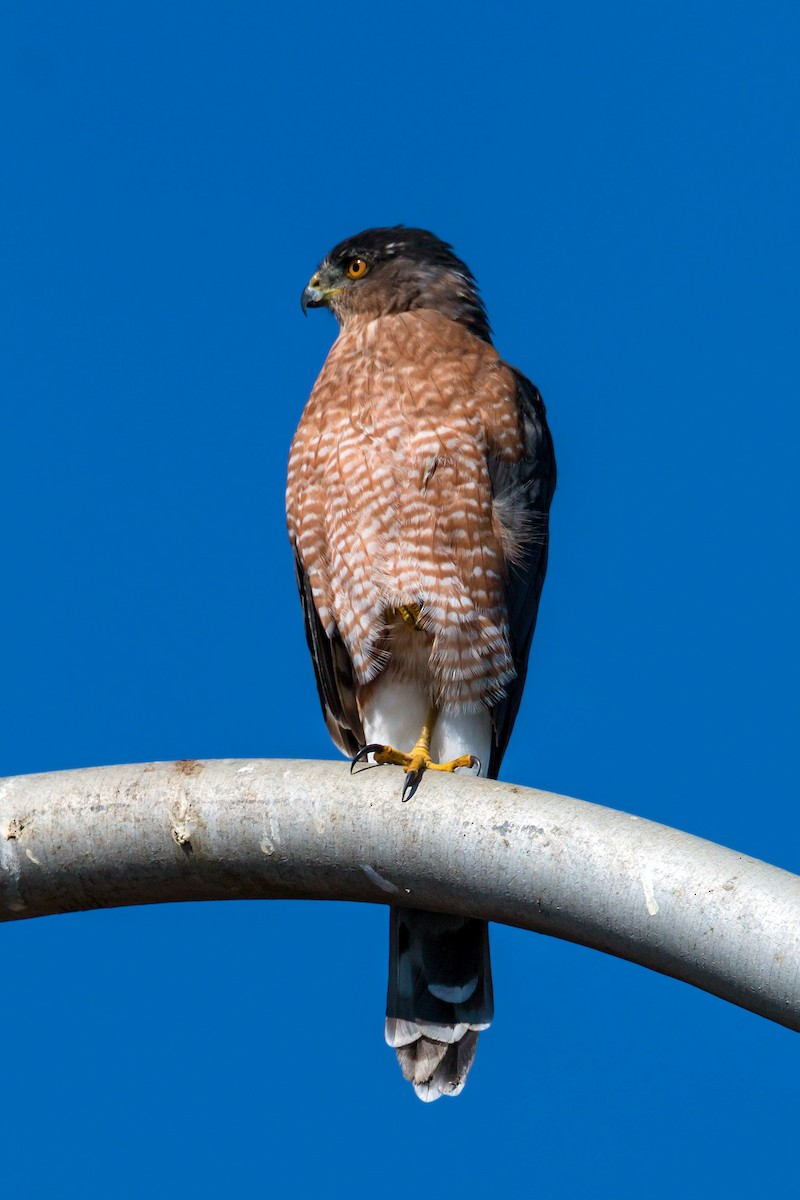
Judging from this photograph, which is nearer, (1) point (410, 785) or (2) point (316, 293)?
(1) point (410, 785)

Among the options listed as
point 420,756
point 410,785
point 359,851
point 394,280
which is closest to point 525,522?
point 420,756

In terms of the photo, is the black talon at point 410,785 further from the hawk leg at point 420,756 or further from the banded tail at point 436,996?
the banded tail at point 436,996

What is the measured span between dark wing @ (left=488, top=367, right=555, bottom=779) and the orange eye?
0.88 metres

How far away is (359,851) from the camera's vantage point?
3557mm

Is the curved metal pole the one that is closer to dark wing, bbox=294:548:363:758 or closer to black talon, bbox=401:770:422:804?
black talon, bbox=401:770:422:804

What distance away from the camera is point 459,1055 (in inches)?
190

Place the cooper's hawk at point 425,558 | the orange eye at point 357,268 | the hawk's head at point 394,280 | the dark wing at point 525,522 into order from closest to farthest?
the cooper's hawk at point 425,558
the dark wing at point 525,522
the hawk's head at point 394,280
the orange eye at point 357,268

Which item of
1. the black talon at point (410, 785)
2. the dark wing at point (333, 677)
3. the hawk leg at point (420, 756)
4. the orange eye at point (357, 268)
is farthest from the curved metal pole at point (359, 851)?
the orange eye at point (357, 268)

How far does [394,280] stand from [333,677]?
1.63 meters

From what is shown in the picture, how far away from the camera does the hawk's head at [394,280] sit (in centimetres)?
612

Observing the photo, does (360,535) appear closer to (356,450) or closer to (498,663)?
(356,450)

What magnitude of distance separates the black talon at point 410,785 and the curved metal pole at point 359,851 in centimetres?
2

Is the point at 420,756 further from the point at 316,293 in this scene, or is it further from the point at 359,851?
the point at 316,293

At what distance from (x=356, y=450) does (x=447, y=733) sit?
106cm
